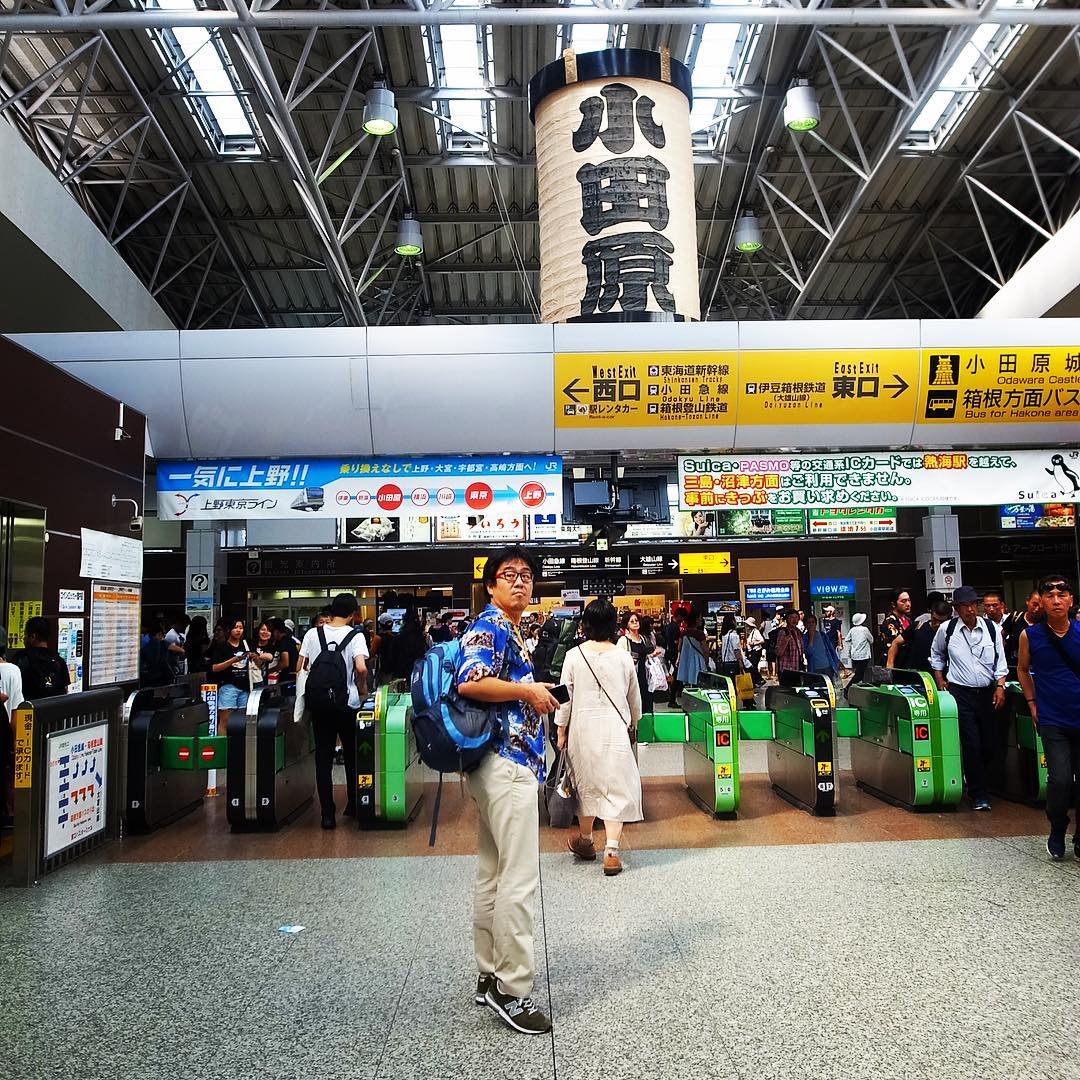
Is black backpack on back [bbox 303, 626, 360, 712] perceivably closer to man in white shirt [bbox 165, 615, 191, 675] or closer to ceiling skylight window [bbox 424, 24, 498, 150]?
man in white shirt [bbox 165, 615, 191, 675]

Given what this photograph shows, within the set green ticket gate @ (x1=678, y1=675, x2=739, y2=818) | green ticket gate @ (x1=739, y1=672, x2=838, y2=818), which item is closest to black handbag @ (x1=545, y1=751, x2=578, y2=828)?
green ticket gate @ (x1=678, y1=675, x2=739, y2=818)

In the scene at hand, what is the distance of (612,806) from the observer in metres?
5.77

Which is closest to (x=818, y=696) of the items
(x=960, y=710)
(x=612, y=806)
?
(x=960, y=710)

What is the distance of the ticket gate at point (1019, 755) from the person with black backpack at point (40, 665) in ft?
23.5

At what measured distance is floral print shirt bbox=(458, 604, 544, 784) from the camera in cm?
340

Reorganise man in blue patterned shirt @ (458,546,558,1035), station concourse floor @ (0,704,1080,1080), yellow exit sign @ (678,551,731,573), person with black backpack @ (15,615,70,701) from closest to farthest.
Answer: station concourse floor @ (0,704,1080,1080), man in blue patterned shirt @ (458,546,558,1035), person with black backpack @ (15,615,70,701), yellow exit sign @ (678,551,731,573)

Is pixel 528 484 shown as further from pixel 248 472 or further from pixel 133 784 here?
pixel 133 784

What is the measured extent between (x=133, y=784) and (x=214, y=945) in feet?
9.24

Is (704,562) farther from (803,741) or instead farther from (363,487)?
(803,741)

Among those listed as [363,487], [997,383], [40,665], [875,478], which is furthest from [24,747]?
[997,383]

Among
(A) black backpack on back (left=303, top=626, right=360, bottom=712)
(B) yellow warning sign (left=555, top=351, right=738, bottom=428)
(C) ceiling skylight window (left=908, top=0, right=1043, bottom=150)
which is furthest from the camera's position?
(C) ceiling skylight window (left=908, top=0, right=1043, bottom=150)

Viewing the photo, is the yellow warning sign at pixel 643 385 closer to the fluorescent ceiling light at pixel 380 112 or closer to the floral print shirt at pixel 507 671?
the floral print shirt at pixel 507 671

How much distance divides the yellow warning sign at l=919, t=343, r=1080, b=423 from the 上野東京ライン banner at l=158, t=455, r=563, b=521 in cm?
345

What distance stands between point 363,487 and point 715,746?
154 inches
